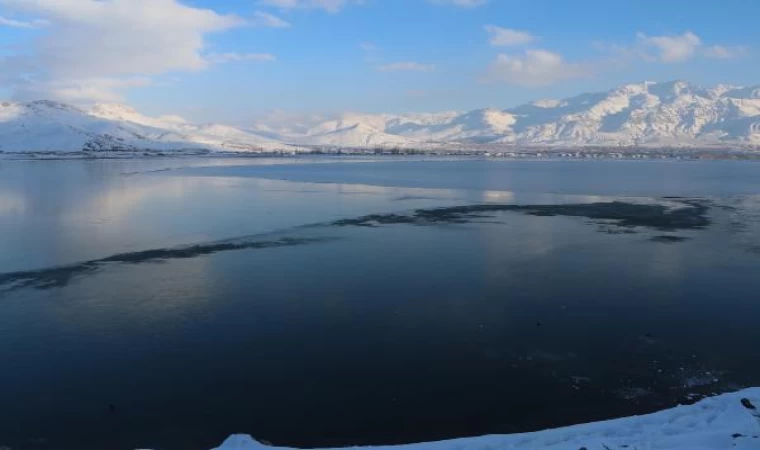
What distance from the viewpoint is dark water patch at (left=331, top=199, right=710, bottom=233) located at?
21.3 metres

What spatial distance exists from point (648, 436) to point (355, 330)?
16.0 ft

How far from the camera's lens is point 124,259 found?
1491cm

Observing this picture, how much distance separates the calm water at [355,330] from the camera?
712 cm

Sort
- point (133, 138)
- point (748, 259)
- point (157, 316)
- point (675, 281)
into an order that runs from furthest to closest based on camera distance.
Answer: point (133, 138) < point (748, 259) < point (675, 281) < point (157, 316)

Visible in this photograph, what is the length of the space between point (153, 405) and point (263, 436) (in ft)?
5.19

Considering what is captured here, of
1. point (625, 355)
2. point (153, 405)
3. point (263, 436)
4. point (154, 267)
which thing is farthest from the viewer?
point (154, 267)

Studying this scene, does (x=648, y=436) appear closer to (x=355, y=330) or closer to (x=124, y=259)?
(x=355, y=330)

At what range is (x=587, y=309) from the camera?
35.8 ft

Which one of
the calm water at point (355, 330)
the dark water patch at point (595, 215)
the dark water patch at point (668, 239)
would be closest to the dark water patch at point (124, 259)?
the calm water at point (355, 330)

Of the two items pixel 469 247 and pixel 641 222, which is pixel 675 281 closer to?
pixel 469 247

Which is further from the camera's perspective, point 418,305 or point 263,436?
point 418,305

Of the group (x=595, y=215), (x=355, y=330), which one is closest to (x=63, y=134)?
(x=595, y=215)

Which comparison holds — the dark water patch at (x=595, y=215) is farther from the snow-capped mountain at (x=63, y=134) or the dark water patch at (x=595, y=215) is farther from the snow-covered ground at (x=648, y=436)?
the snow-capped mountain at (x=63, y=134)

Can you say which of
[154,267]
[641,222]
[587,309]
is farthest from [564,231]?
[154,267]
